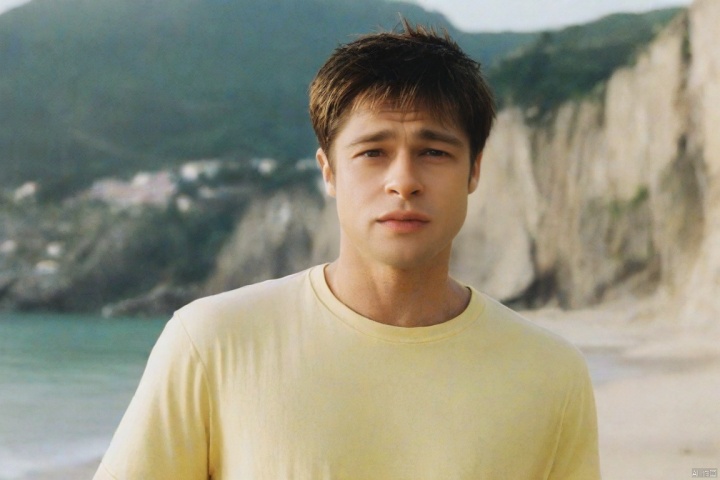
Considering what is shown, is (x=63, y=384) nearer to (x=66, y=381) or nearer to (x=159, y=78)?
(x=66, y=381)

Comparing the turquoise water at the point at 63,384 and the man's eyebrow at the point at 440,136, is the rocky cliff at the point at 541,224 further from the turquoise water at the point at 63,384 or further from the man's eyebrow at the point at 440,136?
the man's eyebrow at the point at 440,136

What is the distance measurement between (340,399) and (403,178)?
294 millimetres

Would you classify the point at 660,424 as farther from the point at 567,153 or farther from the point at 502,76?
the point at 502,76

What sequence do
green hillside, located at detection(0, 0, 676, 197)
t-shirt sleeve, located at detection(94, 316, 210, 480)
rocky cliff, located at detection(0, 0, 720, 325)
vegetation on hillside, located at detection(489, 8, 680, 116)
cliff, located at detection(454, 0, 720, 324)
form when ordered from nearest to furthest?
1. t-shirt sleeve, located at detection(94, 316, 210, 480)
2. cliff, located at detection(454, 0, 720, 324)
3. rocky cliff, located at detection(0, 0, 720, 325)
4. vegetation on hillside, located at detection(489, 8, 680, 116)
5. green hillside, located at detection(0, 0, 676, 197)

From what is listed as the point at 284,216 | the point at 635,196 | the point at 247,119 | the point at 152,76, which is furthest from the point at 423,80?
the point at 152,76

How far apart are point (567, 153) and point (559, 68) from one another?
2.90 m

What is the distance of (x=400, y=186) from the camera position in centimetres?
123

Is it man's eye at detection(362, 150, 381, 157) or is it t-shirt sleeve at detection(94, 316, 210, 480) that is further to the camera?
man's eye at detection(362, 150, 381, 157)

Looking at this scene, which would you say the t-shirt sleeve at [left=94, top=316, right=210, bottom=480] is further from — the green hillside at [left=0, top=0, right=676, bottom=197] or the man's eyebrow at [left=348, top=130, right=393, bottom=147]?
the green hillside at [left=0, top=0, right=676, bottom=197]

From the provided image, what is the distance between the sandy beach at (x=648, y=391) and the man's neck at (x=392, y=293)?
Result: 4519 millimetres

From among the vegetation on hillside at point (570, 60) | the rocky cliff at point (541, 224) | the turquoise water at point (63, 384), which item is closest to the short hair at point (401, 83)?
the turquoise water at point (63, 384)

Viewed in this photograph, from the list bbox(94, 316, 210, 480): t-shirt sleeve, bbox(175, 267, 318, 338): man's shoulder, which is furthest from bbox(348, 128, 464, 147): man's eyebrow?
bbox(94, 316, 210, 480): t-shirt sleeve

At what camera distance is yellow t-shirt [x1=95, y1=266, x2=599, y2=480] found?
3.83ft

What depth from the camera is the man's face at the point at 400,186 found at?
4.09ft
